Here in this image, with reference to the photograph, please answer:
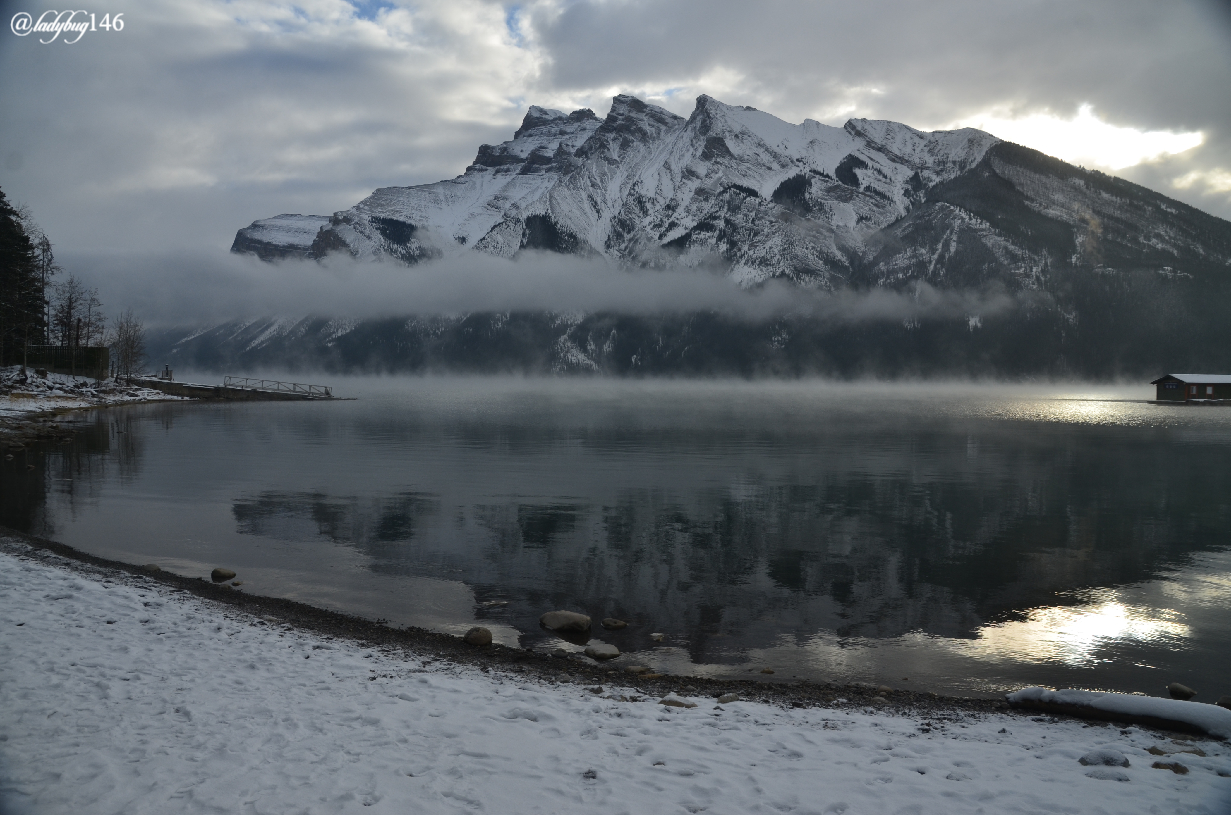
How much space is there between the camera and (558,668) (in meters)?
16.7

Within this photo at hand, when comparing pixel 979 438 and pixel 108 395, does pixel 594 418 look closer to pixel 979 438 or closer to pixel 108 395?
pixel 979 438

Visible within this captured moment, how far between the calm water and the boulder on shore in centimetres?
63

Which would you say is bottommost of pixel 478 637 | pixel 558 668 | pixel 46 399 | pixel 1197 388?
pixel 558 668

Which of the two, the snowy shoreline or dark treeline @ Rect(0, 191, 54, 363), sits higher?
dark treeline @ Rect(0, 191, 54, 363)

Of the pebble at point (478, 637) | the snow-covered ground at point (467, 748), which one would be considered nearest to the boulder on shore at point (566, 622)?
the pebble at point (478, 637)

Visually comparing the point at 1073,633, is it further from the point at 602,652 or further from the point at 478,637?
the point at 478,637

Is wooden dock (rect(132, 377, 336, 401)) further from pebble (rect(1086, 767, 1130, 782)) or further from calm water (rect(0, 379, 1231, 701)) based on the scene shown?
pebble (rect(1086, 767, 1130, 782))

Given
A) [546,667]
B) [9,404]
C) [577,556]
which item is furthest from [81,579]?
[9,404]

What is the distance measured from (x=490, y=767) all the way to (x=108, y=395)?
145m

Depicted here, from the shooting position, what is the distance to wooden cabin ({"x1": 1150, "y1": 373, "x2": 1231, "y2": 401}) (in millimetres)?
174000

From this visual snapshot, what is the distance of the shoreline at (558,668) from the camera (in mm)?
14781

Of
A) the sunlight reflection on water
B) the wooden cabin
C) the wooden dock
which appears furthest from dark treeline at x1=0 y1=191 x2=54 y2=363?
the wooden cabin

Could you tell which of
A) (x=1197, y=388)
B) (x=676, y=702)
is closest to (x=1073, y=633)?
(x=676, y=702)

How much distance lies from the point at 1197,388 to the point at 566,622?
211970 mm
